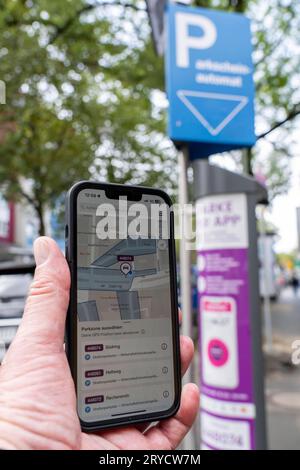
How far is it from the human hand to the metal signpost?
51.8 inches

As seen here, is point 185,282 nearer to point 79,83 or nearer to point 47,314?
point 47,314

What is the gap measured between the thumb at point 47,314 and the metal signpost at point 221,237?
1.32 metres

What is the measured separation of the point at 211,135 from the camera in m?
2.37

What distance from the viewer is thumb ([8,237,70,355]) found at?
1.04 meters

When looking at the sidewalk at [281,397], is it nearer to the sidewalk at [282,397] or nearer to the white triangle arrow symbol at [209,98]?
the sidewalk at [282,397]

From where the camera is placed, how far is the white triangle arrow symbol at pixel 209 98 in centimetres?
225

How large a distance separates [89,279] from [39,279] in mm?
126

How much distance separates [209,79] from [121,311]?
1.69m

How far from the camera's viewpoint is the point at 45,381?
3.37ft

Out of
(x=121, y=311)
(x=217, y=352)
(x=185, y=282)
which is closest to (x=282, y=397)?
(x=217, y=352)

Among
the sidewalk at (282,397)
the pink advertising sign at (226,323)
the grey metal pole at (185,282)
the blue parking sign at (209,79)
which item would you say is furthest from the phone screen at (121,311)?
the sidewalk at (282,397)

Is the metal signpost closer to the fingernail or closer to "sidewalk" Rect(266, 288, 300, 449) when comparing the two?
"sidewalk" Rect(266, 288, 300, 449)

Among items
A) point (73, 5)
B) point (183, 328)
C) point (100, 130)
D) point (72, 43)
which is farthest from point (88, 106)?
point (183, 328)

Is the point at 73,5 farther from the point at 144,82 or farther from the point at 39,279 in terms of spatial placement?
the point at 39,279
